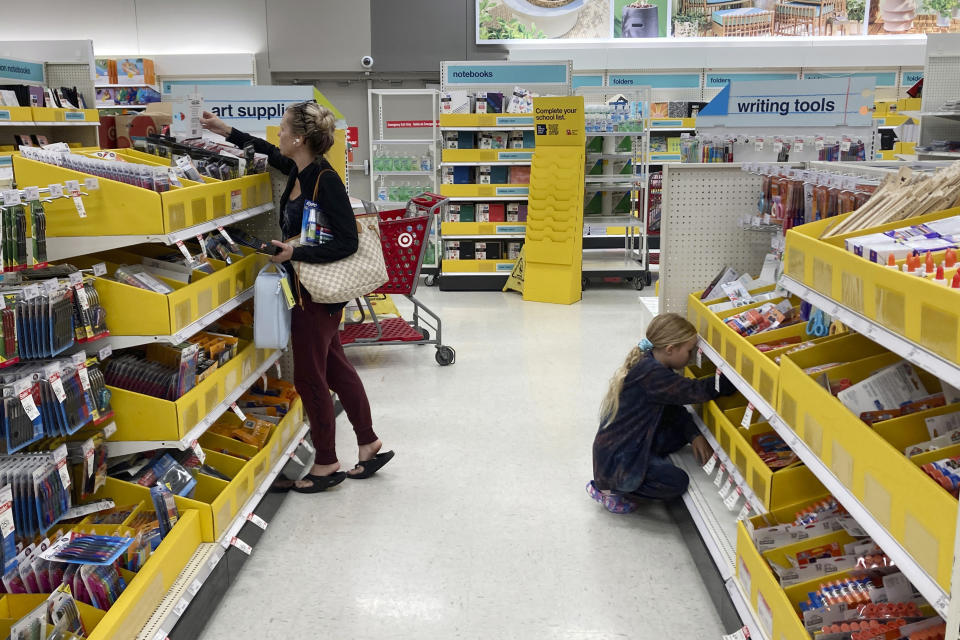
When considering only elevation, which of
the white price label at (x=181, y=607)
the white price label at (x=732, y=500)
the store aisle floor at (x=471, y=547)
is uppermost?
the white price label at (x=732, y=500)

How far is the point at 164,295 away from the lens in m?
2.71

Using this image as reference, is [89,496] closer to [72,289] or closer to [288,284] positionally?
[72,289]

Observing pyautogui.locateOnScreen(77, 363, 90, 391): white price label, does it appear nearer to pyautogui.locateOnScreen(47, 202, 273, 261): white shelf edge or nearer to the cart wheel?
pyautogui.locateOnScreen(47, 202, 273, 261): white shelf edge

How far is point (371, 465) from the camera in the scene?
405 centimetres

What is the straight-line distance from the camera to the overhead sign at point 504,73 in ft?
29.6

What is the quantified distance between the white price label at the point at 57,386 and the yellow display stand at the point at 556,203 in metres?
6.29

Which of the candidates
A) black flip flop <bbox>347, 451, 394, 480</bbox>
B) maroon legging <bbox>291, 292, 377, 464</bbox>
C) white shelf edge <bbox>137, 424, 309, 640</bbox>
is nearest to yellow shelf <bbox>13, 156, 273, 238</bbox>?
maroon legging <bbox>291, 292, 377, 464</bbox>

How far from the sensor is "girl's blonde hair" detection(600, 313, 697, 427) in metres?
3.42

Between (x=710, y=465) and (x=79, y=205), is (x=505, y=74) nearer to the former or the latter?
(x=710, y=465)

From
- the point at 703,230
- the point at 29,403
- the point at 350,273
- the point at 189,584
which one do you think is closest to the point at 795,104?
the point at 703,230

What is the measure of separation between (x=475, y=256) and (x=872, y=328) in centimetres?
742

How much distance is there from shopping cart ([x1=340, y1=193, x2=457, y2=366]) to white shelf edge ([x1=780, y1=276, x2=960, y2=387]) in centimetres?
356

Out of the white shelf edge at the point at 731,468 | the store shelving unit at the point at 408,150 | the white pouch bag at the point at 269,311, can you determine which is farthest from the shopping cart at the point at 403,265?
the store shelving unit at the point at 408,150

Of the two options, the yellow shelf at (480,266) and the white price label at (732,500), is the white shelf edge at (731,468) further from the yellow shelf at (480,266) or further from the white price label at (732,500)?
the yellow shelf at (480,266)
